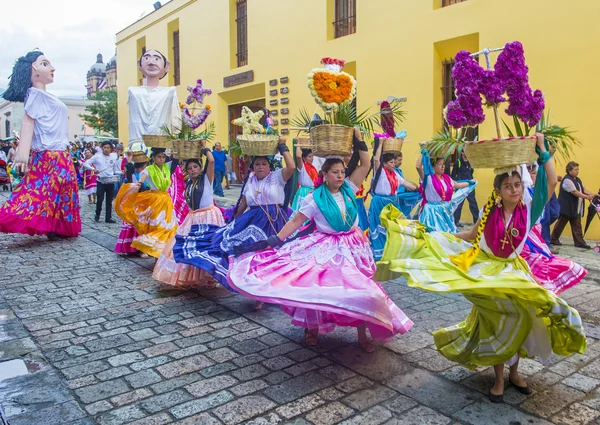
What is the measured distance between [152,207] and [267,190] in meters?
2.66

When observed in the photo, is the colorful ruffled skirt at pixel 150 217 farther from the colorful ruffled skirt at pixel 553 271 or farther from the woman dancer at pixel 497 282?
the colorful ruffled skirt at pixel 553 271

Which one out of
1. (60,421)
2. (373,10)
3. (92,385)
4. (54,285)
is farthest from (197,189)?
(373,10)

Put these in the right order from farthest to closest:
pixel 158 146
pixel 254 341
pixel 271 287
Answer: pixel 158 146, pixel 254 341, pixel 271 287

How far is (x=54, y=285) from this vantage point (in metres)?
6.67

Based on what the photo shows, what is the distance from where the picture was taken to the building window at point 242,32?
1762cm

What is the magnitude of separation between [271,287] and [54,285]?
3759mm

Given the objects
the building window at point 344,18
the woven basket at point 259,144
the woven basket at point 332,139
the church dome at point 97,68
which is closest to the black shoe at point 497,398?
the woven basket at point 332,139

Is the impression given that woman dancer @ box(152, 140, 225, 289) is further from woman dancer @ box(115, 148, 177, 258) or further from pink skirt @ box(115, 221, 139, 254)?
pink skirt @ box(115, 221, 139, 254)

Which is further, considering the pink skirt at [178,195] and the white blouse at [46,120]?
the white blouse at [46,120]

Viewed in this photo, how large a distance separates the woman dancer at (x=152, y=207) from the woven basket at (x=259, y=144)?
8.52ft

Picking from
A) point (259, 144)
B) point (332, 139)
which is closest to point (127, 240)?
point (259, 144)

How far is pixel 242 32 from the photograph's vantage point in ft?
58.5

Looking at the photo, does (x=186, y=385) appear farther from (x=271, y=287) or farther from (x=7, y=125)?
(x=7, y=125)

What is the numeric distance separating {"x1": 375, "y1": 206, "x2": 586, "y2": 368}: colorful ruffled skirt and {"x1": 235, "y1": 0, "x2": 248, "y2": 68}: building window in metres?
14.8
